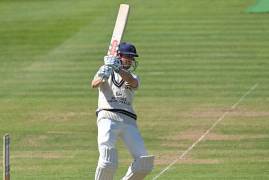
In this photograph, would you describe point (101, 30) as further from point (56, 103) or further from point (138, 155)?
point (138, 155)

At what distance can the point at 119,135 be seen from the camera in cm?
1283

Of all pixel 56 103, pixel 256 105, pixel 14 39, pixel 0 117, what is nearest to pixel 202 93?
pixel 256 105

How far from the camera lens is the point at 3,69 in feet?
84.4

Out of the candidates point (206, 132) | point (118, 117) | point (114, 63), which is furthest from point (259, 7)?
point (114, 63)

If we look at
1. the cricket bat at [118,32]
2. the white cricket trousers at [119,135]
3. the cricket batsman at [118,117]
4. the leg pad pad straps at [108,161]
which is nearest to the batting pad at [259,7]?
the cricket bat at [118,32]

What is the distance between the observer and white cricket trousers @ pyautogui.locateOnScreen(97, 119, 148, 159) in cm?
1265

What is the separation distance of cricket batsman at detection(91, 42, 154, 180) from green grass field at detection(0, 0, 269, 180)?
8.75 feet

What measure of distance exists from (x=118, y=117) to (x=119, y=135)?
218mm

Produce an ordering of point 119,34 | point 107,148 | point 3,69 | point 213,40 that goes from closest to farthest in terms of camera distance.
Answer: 1. point 107,148
2. point 119,34
3. point 3,69
4. point 213,40

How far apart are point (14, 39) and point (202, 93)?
7.27 m

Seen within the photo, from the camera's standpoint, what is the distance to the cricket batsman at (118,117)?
41.3ft

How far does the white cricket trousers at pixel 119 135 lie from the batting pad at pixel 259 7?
18205mm

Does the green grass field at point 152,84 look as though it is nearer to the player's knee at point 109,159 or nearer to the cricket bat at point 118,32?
the cricket bat at point 118,32

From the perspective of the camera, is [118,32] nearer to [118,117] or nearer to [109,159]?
[118,117]
